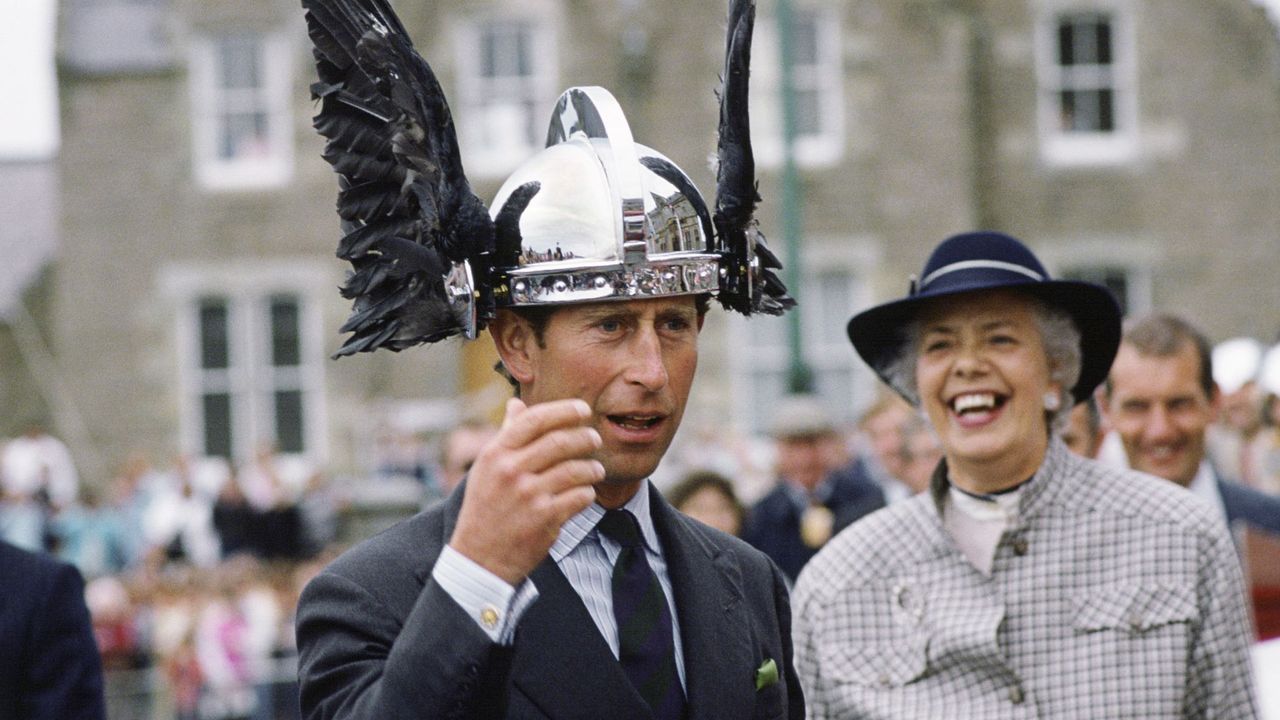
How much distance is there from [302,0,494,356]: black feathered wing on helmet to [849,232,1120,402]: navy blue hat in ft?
5.23

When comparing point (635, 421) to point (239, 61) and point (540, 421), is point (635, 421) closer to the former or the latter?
point (540, 421)

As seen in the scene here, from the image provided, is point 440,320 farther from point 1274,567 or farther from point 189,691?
point 189,691

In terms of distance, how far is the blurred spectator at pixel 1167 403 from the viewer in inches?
202

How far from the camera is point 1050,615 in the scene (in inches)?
150

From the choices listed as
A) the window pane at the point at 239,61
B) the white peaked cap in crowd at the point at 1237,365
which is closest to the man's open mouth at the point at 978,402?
the white peaked cap in crowd at the point at 1237,365

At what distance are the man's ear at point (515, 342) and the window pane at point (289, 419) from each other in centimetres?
1931

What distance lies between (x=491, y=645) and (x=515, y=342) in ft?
1.87

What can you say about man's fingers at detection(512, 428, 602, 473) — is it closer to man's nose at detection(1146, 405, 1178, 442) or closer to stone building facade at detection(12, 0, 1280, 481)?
man's nose at detection(1146, 405, 1178, 442)

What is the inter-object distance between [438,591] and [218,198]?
2018 centimetres

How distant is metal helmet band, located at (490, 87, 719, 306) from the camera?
8.65 feet

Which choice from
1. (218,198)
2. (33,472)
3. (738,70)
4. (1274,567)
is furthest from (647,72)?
(738,70)

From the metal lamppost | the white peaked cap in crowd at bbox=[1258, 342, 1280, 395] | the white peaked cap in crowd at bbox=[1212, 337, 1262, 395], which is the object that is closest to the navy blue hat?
the white peaked cap in crowd at bbox=[1258, 342, 1280, 395]

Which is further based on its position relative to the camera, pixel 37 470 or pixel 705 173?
pixel 705 173

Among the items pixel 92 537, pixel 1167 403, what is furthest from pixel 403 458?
pixel 1167 403
